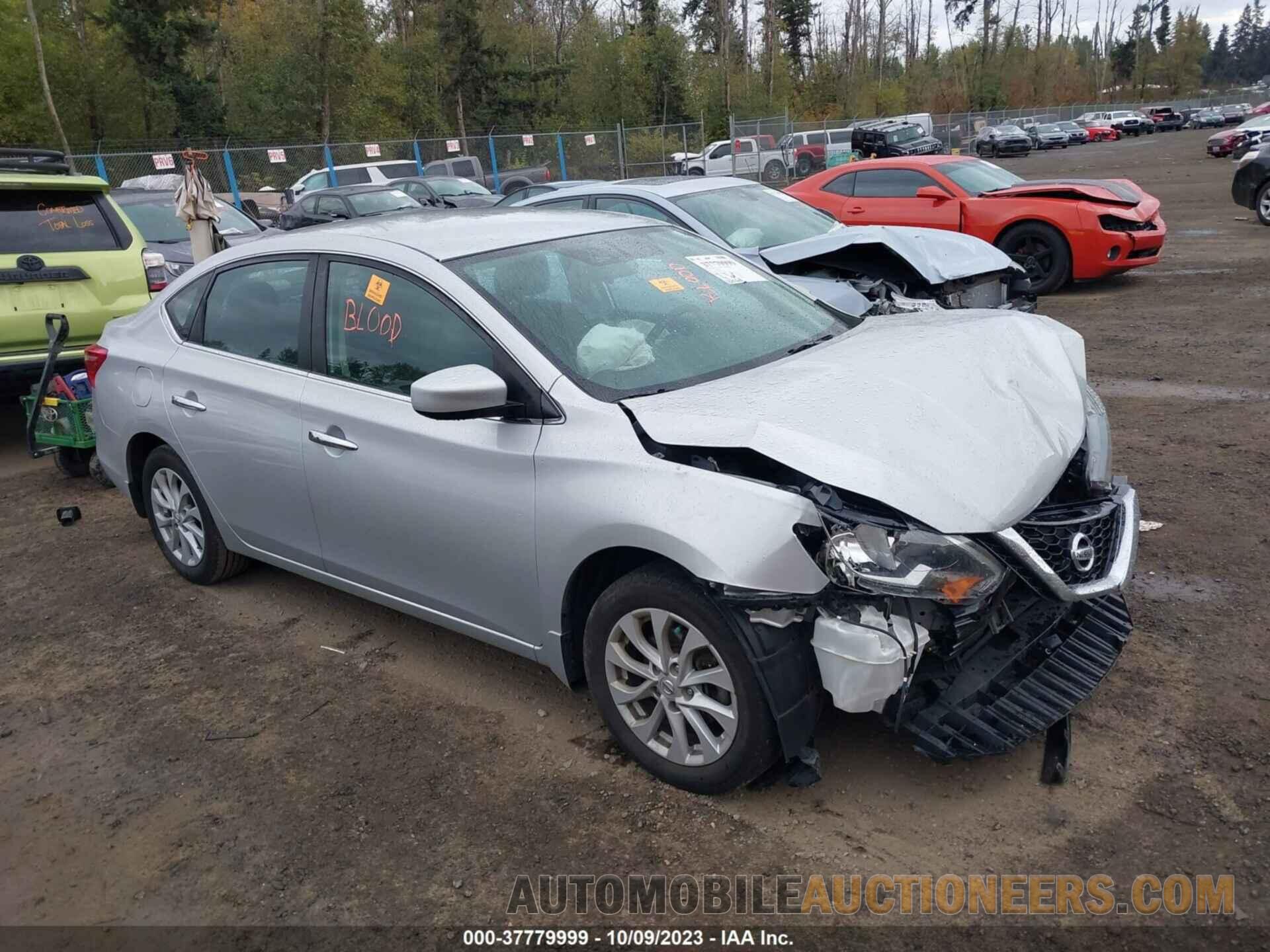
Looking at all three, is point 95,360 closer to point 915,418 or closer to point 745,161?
point 915,418

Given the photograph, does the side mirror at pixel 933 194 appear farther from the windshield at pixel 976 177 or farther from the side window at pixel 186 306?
Answer: the side window at pixel 186 306

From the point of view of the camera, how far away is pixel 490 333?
3.40 meters

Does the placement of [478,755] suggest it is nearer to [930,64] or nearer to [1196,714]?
Answer: [1196,714]

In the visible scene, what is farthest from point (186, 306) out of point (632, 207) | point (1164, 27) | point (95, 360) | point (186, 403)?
point (1164, 27)

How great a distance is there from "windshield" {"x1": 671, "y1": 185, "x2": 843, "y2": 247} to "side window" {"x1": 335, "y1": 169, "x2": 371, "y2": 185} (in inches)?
741

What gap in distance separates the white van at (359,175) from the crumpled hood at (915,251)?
18093mm

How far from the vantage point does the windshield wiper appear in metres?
3.76

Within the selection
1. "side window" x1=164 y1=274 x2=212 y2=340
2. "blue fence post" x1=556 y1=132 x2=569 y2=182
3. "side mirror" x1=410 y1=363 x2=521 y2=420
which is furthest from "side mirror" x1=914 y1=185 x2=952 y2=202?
"blue fence post" x1=556 y1=132 x2=569 y2=182

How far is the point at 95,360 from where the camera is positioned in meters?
5.25

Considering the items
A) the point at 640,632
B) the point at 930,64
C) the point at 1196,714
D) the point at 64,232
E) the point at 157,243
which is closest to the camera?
the point at 640,632

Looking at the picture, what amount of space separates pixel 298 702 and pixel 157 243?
9.09 m

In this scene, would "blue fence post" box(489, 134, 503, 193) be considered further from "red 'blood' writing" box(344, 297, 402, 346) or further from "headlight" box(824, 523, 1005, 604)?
"headlight" box(824, 523, 1005, 604)

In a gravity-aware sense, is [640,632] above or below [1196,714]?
above

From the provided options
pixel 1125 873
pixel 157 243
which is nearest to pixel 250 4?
pixel 157 243
